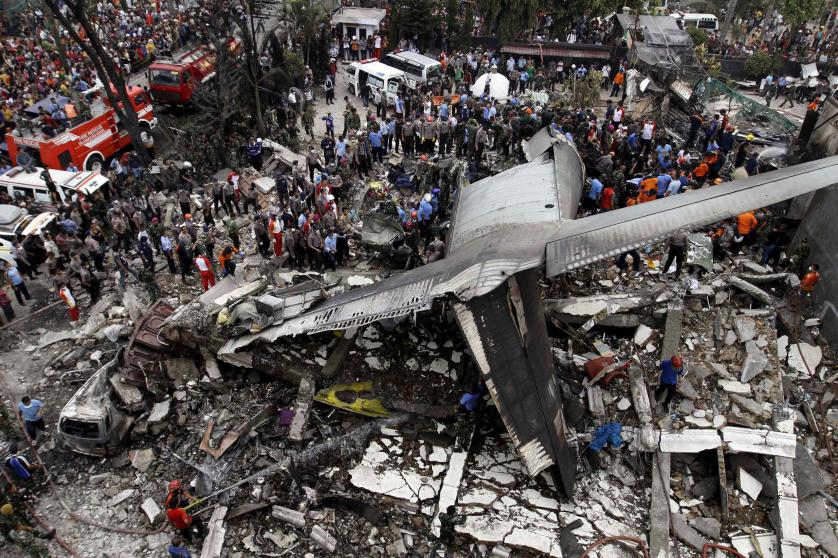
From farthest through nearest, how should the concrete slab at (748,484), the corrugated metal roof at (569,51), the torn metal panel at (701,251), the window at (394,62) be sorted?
the corrugated metal roof at (569,51) → the window at (394,62) → the torn metal panel at (701,251) → the concrete slab at (748,484)

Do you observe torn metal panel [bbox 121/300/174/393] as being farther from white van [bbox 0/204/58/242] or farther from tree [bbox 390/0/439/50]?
tree [bbox 390/0/439/50]

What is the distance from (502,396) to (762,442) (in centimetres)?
604

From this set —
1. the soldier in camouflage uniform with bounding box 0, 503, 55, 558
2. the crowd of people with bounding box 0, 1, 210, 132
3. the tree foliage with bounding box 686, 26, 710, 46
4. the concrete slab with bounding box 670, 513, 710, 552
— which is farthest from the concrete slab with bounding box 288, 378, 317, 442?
the tree foliage with bounding box 686, 26, 710, 46

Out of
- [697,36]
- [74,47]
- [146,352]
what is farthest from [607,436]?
[74,47]

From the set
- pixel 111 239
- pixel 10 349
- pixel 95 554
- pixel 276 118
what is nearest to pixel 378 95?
pixel 276 118

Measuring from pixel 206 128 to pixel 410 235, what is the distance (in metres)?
11.6

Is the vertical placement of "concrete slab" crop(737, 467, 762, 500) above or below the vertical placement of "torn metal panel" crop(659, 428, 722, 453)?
below

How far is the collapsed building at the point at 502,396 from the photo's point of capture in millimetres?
11242

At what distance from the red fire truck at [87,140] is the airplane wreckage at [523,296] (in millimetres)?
12652

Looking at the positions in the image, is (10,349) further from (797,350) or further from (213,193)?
(797,350)

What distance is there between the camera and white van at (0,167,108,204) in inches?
818

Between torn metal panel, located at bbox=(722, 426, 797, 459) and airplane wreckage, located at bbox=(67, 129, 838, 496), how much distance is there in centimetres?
360

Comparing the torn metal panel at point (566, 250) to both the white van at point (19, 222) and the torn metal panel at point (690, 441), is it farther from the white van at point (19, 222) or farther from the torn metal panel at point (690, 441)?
the white van at point (19, 222)

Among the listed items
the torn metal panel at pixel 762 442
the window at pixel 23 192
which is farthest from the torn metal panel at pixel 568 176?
the window at pixel 23 192
